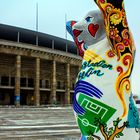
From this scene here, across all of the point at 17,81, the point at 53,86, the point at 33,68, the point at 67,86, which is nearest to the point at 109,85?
the point at 17,81

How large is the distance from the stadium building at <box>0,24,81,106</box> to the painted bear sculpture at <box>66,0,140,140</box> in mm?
59715

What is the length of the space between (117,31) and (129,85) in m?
0.70

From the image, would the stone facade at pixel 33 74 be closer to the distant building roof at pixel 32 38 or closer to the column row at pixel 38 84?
the column row at pixel 38 84

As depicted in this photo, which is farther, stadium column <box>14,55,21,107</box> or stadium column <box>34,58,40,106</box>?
stadium column <box>34,58,40,106</box>

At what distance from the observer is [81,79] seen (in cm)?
435

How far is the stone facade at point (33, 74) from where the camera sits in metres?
64.6

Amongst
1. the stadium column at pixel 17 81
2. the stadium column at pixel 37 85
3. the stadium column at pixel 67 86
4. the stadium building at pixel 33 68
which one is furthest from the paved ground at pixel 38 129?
the stadium column at pixel 67 86

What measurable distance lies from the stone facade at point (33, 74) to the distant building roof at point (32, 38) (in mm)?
3180

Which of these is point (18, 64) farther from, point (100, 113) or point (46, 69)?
point (100, 113)

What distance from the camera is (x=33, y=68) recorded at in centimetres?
6938

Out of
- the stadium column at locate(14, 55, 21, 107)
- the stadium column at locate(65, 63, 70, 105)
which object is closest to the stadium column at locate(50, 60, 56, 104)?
the stadium column at locate(65, 63, 70, 105)

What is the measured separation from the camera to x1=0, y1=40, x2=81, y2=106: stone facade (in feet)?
212

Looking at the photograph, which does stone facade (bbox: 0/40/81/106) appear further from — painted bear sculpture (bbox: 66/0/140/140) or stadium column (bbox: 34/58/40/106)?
painted bear sculpture (bbox: 66/0/140/140)

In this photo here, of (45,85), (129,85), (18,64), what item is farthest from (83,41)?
(45,85)
